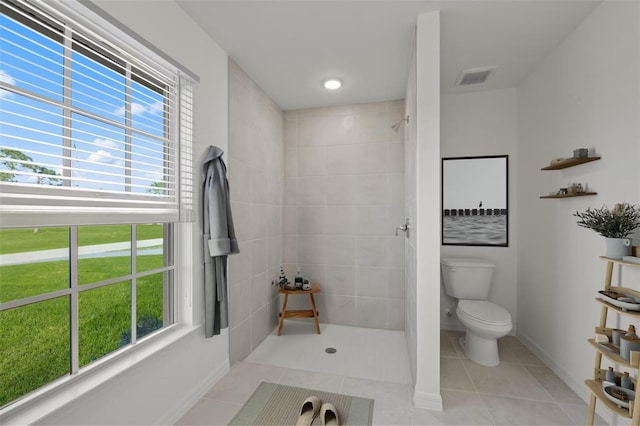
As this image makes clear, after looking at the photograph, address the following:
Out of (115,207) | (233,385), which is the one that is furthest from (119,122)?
(233,385)

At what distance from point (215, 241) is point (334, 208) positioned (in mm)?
1530

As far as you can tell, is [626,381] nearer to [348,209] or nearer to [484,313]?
[484,313]

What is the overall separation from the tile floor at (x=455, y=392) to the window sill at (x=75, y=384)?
1.67ft

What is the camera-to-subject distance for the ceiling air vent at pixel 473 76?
2359 millimetres

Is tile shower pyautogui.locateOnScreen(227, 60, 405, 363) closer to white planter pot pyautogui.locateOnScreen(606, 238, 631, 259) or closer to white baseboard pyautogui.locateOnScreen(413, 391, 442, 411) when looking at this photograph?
white baseboard pyautogui.locateOnScreen(413, 391, 442, 411)

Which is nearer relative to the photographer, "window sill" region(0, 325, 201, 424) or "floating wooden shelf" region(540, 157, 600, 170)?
"window sill" region(0, 325, 201, 424)

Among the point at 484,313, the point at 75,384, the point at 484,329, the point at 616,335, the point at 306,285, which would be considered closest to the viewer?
the point at 75,384

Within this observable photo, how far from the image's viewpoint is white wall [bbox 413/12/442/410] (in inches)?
65.5

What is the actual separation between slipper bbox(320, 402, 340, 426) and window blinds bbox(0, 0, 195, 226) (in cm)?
141

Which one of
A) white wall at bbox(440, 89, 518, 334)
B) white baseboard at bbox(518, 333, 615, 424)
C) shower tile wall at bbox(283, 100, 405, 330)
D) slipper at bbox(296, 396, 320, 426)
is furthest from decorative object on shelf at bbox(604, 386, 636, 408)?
shower tile wall at bbox(283, 100, 405, 330)

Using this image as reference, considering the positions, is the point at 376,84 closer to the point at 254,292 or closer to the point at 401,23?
the point at 401,23

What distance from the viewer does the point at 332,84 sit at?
8.36 feet

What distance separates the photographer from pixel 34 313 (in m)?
1.71

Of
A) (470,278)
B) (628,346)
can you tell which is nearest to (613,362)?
(628,346)
